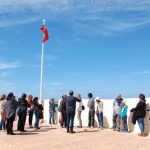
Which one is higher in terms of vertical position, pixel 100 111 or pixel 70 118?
pixel 100 111

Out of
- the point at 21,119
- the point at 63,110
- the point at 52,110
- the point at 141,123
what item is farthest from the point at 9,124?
the point at 52,110

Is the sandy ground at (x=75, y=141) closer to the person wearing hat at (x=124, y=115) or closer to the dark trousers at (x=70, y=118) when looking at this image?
the dark trousers at (x=70, y=118)

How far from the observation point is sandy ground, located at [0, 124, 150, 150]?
12.7 meters

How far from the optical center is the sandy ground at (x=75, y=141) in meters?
12.7

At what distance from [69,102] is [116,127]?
9.00ft

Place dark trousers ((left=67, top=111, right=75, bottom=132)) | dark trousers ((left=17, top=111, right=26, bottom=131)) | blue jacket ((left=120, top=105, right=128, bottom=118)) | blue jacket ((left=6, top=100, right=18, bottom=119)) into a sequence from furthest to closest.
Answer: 1. dark trousers ((left=17, top=111, right=26, bottom=131))
2. blue jacket ((left=120, top=105, right=128, bottom=118))
3. dark trousers ((left=67, top=111, right=75, bottom=132))
4. blue jacket ((left=6, top=100, right=18, bottom=119))

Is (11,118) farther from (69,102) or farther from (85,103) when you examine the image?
(85,103)

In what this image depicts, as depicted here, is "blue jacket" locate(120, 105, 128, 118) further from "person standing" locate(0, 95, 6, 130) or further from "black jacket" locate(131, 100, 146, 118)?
"person standing" locate(0, 95, 6, 130)

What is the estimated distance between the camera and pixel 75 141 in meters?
14.0

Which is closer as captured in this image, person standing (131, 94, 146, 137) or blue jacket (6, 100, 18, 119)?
person standing (131, 94, 146, 137)

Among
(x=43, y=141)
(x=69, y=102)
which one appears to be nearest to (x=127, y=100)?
(x=69, y=102)

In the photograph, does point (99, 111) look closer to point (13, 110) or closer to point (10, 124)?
point (13, 110)

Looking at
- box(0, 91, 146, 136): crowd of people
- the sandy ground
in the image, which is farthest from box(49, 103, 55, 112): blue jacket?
the sandy ground

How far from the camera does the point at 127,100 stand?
1684 cm
